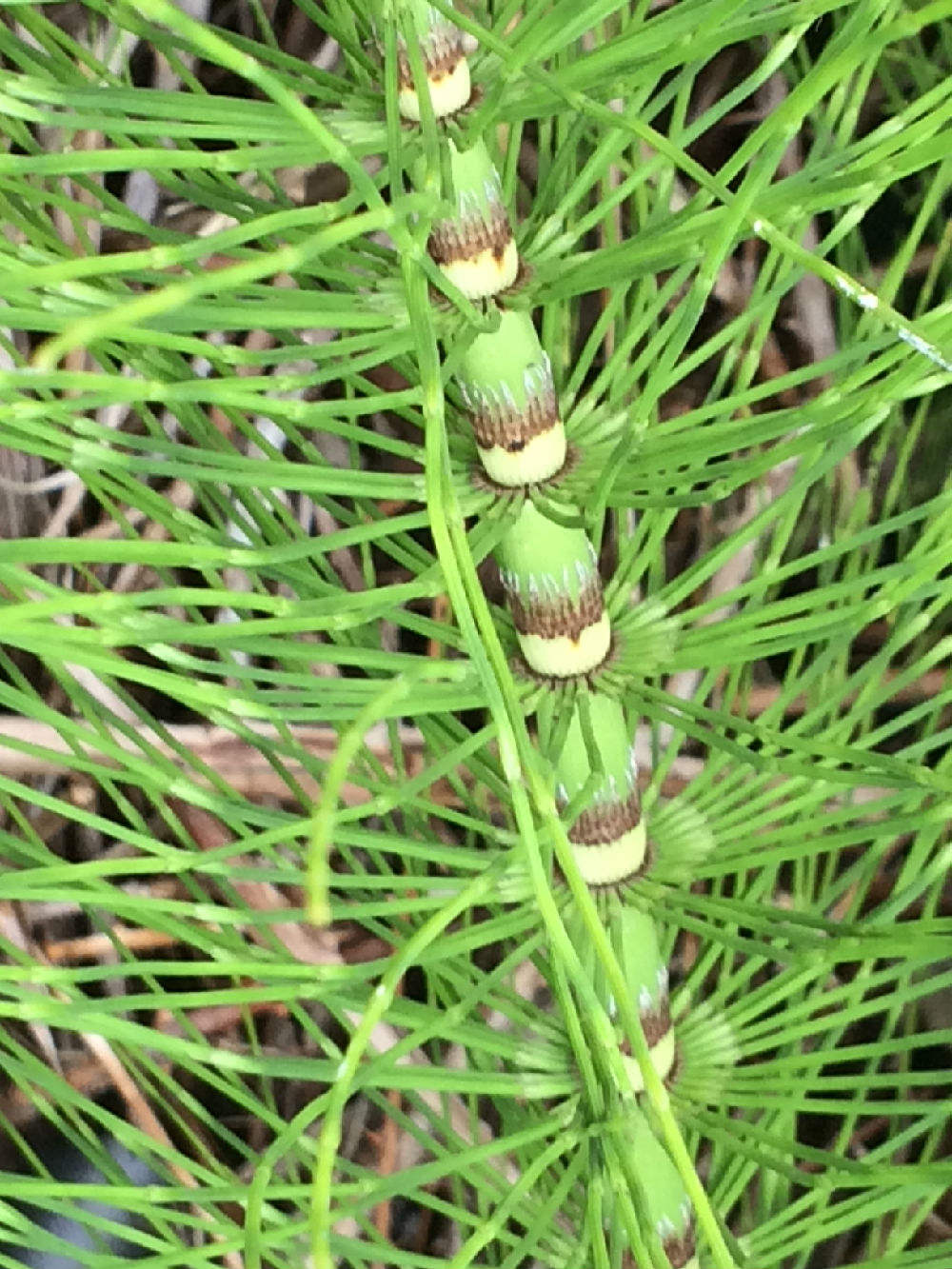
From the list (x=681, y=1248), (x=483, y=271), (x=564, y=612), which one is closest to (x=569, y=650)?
(x=564, y=612)

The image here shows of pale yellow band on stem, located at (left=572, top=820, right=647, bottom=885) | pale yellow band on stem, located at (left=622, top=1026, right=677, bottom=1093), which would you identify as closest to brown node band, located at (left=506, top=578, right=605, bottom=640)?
pale yellow band on stem, located at (left=572, top=820, right=647, bottom=885)

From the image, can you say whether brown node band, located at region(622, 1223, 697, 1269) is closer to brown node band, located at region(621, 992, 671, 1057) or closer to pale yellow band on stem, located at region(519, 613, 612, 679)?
brown node band, located at region(621, 992, 671, 1057)

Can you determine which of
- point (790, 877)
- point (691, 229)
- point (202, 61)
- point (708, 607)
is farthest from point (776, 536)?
point (202, 61)

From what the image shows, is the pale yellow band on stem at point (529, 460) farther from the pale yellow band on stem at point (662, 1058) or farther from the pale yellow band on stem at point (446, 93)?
the pale yellow band on stem at point (662, 1058)

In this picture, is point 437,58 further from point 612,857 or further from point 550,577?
point 612,857

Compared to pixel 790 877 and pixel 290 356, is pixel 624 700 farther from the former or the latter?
pixel 790 877

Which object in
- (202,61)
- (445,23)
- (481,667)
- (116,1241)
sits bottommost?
(116,1241)
